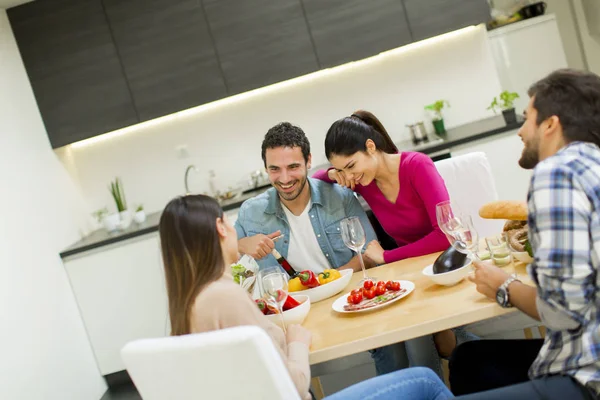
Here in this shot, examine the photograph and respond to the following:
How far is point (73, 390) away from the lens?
13.7 feet

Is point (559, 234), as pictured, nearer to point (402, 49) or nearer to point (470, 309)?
point (470, 309)

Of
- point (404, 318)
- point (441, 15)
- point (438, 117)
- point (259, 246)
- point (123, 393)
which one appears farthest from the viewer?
point (438, 117)

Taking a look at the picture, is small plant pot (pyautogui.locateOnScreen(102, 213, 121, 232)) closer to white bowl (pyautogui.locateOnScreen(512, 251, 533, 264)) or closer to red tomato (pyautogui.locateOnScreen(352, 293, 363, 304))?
red tomato (pyautogui.locateOnScreen(352, 293, 363, 304))

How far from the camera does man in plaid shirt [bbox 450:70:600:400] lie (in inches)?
59.1

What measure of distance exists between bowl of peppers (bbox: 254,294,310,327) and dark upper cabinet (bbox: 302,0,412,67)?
2703mm

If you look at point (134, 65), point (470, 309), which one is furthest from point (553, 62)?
point (470, 309)

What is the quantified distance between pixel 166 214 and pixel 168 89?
3066 millimetres

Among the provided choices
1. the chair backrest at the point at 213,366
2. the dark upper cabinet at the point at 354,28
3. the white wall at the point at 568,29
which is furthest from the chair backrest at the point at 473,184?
the white wall at the point at 568,29

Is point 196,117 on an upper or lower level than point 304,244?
upper

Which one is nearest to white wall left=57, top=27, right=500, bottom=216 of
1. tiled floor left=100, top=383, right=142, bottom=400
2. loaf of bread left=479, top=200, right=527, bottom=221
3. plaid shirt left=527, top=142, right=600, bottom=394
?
tiled floor left=100, top=383, right=142, bottom=400

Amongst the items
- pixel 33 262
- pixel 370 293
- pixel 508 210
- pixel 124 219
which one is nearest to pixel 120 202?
pixel 124 219

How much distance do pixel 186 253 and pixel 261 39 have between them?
3.10 meters

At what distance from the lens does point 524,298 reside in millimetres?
1725

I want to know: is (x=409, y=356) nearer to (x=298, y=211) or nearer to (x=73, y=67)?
(x=298, y=211)
